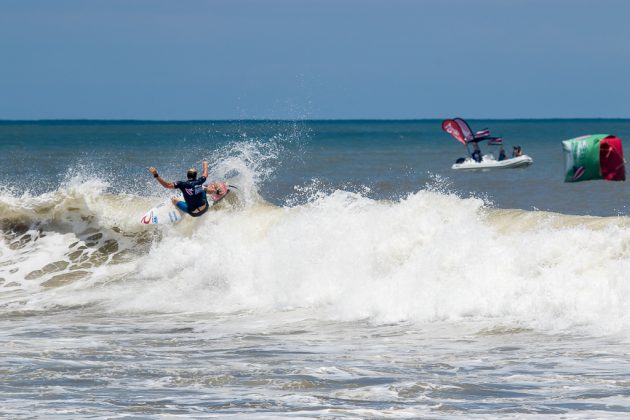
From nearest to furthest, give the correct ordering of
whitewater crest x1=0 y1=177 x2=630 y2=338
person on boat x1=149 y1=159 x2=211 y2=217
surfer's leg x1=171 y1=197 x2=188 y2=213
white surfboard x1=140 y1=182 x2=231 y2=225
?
1. whitewater crest x1=0 y1=177 x2=630 y2=338
2. person on boat x1=149 y1=159 x2=211 y2=217
3. surfer's leg x1=171 y1=197 x2=188 y2=213
4. white surfboard x1=140 y1=182 x2=231 y2=225

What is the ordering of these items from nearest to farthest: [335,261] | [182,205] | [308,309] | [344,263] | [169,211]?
[308,309], [344,263], [335,261], [182,205], [169,211]

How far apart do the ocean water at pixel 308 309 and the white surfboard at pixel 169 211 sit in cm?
24

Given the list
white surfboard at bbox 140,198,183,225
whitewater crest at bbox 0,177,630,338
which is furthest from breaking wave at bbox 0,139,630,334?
white surfboard at bbox 140,198,183,225

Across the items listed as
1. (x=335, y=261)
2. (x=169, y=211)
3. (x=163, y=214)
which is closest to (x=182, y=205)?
(x=169, y=211)

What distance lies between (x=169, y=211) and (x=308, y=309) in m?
7.00

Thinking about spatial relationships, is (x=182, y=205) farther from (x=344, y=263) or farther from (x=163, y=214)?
(x=344, y=263)

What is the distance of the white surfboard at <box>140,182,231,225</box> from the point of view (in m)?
23.4

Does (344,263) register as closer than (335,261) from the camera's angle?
Yes

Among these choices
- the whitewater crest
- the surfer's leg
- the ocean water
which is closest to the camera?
the ocean water

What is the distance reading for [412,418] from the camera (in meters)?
9.90

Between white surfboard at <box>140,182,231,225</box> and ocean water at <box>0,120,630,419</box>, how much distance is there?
244 millimetres

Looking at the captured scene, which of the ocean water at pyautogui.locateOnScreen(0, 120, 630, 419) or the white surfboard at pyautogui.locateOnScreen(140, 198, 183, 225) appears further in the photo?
the white surfboard at pyautogui.locateOnScreen(140, 198, 183, 225)

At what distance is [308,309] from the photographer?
57.0 feet

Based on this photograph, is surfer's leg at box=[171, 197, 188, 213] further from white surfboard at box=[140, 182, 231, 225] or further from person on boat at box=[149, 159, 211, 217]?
white surfboard at box=[140, 182, 231, 225]
